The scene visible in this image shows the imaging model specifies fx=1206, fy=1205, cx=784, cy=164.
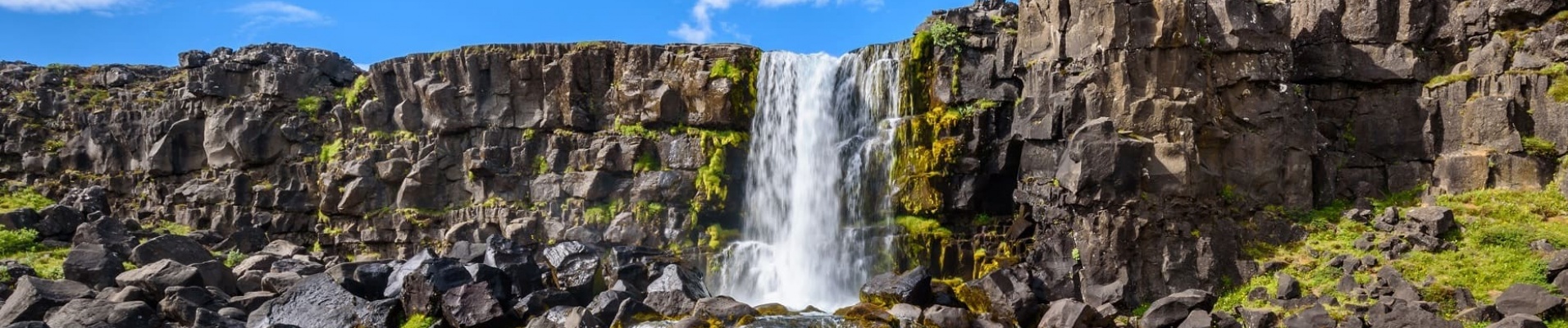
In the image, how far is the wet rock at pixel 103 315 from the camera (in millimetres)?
21266

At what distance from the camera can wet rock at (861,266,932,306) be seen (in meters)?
22.0

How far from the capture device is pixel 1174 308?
814 inches

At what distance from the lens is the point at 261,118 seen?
36406 millimetres

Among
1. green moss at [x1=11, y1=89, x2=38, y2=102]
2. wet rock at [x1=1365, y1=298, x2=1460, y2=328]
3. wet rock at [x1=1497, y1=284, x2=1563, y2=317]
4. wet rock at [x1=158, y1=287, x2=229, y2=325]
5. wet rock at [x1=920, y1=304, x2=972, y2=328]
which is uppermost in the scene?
green moss at [x1=11, y1=89, x2=38, y2=102]

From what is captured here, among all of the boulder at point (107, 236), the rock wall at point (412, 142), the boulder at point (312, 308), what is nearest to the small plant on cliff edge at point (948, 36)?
the rock wall at point (412, 142)

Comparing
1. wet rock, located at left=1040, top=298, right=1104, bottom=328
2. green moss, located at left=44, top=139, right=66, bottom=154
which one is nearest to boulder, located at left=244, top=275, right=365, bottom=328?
wet rock, located at left=1040, top=298, right=1104, bottom=328

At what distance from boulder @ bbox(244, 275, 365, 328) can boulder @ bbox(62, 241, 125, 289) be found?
454 cm

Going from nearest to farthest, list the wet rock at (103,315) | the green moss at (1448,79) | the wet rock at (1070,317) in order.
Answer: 1. the wet rock at (1070,317)
2. the wet rock at (103,315)
3. the green moss at (1448,79)

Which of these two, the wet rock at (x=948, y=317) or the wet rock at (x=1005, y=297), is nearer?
the wet rock at (x=948, y=317)

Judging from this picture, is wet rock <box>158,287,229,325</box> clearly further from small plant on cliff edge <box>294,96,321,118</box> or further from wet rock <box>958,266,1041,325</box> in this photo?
wet rock <box>958,266,1041,325</box>

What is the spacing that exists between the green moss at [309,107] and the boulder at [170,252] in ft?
27.1

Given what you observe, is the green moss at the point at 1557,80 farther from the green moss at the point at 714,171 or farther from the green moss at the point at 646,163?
the green moss at the point at 646,163

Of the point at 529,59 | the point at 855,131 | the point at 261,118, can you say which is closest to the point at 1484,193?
the point at 855,131

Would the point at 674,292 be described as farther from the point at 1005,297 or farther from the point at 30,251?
the point at 30,251
